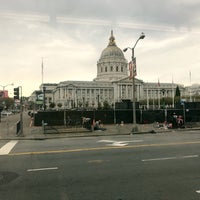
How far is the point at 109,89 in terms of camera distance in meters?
187

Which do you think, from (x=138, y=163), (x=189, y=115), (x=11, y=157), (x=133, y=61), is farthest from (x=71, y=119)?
(x=138, y=163)

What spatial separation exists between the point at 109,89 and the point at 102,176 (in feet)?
580

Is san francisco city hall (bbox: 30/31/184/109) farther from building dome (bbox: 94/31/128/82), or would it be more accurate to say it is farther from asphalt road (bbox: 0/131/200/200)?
asphalt road (bbox: 0/131/200/200)

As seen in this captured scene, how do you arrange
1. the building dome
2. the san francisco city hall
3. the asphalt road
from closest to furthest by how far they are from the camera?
the asphalt road → the san francisco city hall → the building dome

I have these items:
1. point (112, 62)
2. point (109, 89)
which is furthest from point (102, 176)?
point (112, 62)

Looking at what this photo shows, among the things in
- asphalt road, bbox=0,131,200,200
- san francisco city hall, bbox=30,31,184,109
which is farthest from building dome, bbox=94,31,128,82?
asphalt road, bbox=0,131,200,200

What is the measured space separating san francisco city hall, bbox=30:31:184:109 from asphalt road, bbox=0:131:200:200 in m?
154

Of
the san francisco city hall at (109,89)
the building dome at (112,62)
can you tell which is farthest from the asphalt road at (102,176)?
the building dome at (112,62)

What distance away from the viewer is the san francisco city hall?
584 feet

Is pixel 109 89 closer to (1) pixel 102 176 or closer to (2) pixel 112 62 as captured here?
(2) pixel 112 62

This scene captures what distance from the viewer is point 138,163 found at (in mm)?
12406

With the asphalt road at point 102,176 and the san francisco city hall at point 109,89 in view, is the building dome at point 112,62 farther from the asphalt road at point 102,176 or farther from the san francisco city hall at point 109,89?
the asphalt road at point 102,176

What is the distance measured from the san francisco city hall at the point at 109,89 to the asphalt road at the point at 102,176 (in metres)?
154

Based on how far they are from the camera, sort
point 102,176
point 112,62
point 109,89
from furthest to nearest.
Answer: point 112,62, point 109,89, point 102,176
